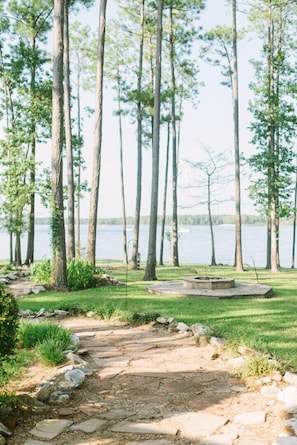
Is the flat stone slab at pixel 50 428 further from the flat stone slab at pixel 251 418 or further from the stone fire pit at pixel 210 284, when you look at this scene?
the stone fire pit at pixel 210 284

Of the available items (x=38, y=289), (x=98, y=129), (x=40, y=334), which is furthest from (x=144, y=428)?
(x=98, y=129)

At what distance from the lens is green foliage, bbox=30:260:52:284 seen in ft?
40.8

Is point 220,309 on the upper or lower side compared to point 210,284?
lower

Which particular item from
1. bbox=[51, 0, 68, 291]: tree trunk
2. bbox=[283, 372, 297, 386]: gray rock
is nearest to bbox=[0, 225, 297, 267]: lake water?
bbox=[51, 0, 68, 291]: tree trunk

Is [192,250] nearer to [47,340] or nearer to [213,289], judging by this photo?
[213,289]

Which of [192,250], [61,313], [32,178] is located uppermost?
[32,178]

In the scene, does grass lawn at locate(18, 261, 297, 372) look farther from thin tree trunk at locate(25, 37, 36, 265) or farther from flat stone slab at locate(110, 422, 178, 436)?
thin tree trunk at locate(25, 37, 36, 265)

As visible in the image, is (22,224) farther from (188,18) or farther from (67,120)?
(188,18)

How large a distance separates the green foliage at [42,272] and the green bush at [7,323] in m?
8.08

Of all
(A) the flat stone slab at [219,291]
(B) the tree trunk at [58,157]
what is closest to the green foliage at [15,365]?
(A) the flat stone slab at [219,291]

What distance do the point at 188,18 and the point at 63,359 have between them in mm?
17860

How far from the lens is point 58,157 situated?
1124 centimetres

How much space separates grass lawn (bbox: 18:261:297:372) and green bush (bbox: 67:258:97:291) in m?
0.47

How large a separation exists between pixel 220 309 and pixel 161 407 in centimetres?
453
